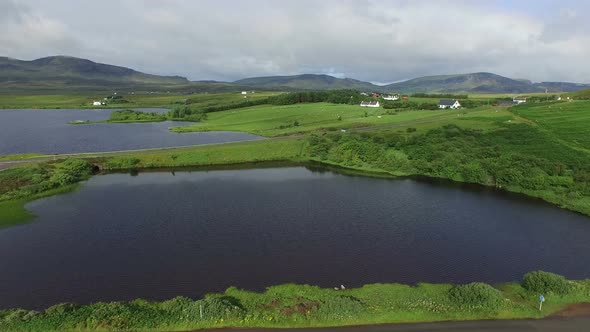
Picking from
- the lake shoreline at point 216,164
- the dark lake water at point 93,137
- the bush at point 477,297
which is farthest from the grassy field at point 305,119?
the bush at point 477,297

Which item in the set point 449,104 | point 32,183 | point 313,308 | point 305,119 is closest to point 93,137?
point 32,183

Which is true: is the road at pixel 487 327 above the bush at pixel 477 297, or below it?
below

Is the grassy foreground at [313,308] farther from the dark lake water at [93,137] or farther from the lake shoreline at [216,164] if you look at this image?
the dark lake water at [93,137]

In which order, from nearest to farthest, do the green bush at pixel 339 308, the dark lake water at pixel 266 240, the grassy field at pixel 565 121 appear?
the green bush at pixel 339 308
the dark lake water at pixel 266 240
the grassy field at pixel 565 121

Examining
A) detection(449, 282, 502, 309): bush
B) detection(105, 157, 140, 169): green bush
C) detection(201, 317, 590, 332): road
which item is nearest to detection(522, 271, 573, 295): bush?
detection(201, 317, 590, 332): road

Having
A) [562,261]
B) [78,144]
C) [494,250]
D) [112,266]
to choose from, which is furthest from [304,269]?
[78,144]
